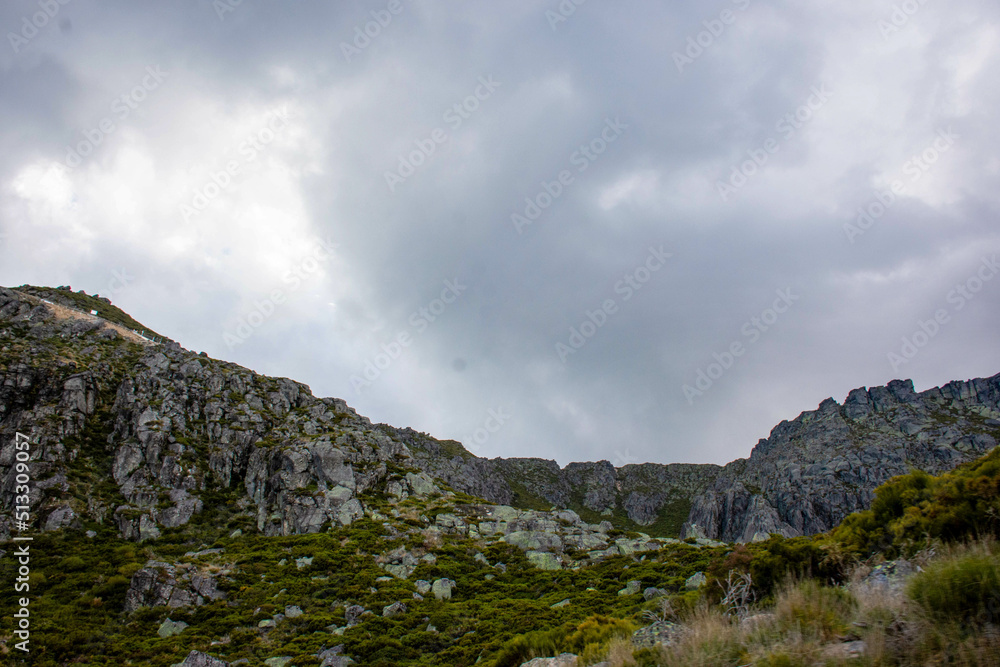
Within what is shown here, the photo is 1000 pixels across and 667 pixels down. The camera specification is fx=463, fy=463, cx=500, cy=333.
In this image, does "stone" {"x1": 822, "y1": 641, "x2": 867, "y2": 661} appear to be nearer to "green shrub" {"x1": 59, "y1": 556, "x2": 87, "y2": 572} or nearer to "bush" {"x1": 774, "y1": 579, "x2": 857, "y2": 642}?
"bush" {"x1": 774, "y1": 579, "x2": 857, "y2": 642}

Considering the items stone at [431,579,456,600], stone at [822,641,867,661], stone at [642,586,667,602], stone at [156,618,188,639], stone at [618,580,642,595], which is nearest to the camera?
stone at [822,641,867,661]

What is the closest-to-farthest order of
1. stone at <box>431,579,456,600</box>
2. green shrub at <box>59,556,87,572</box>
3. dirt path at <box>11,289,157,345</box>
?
stone at <box>431,579,456,600</box>
green shrub at <box>59,556,87,572</box>
dirt path at <box>11,289,157,345</box>

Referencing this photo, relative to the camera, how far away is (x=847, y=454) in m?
137

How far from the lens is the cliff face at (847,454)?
121062 millimetres

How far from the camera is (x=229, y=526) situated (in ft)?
123

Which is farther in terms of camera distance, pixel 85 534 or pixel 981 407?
pixel 981 407

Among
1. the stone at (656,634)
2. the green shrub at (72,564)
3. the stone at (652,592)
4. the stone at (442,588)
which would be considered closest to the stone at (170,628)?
the green shrub at (72,564)

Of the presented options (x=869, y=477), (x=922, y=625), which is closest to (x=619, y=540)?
(x=922, y=625)

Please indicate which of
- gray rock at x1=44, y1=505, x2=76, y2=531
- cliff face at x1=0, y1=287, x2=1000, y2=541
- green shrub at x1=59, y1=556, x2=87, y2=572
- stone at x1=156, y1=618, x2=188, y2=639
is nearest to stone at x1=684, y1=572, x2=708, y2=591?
cliff face at x1=0, y1=287, x2=1000, y2=541

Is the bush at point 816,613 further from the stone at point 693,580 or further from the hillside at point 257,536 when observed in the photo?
the stone at point 693,580

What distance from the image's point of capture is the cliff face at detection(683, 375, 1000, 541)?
12106 centimetres

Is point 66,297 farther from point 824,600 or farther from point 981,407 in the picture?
point 981,407

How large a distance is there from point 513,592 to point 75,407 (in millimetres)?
43808

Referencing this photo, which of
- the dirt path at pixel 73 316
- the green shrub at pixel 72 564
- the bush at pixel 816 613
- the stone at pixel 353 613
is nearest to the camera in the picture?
the bush at pixel 816 613
